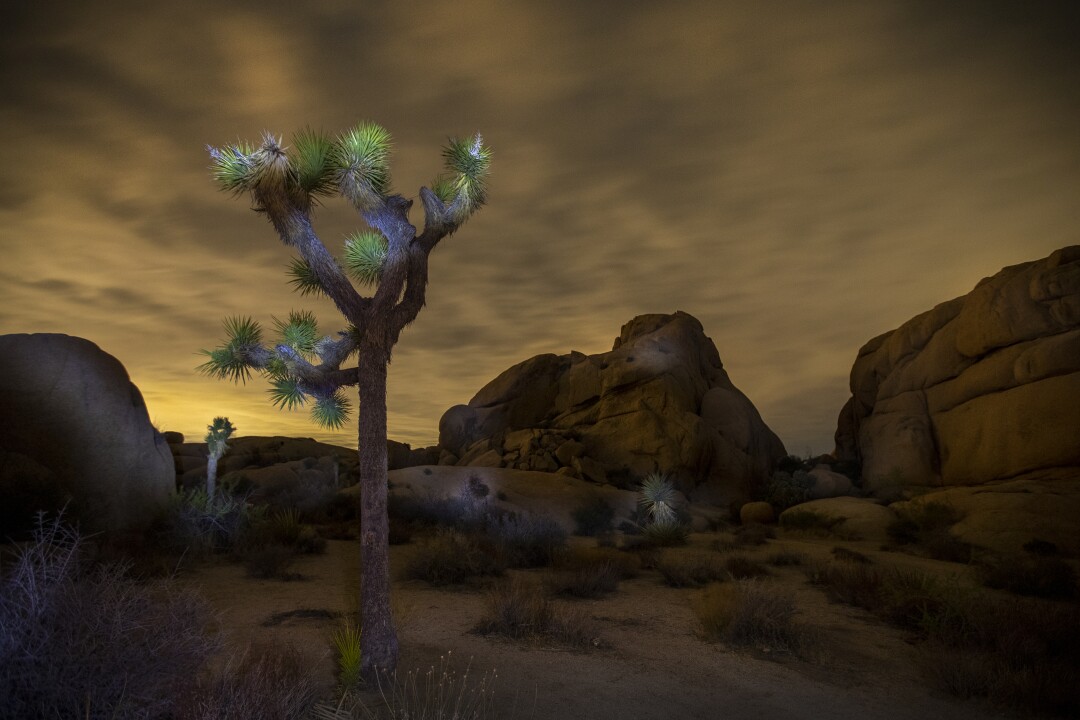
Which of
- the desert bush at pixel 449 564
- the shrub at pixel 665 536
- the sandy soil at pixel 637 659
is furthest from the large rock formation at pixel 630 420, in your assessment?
the sandy soil at pixel 637 659

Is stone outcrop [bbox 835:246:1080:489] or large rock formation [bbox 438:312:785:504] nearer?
stone outcrop [bbox 835:246:1080:489]

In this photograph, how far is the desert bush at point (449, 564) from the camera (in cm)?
1179

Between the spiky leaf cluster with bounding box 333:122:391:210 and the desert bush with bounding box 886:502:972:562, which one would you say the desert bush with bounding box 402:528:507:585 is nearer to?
the spiky leaf cluster with bounding box 333:122:391:210

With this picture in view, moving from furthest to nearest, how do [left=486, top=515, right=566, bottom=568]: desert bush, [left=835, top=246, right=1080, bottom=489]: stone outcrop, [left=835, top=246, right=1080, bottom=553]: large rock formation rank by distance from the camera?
1. [left=835, top=246, right=1080, bottom=489]: stone outcrop
2. [left=835, top=246, right=1080, bottom=553]: large rock formation
3. [left=486, top=515, right=566, bottom=568]: desert bush

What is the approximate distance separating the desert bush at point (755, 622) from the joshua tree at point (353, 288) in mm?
4476

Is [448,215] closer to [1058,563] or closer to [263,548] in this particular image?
[263,548]

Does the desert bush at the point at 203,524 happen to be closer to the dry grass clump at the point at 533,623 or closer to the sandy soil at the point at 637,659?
the sandy soil at the point at 637,659

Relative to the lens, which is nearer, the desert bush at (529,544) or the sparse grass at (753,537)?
the desert bush at (529,544)

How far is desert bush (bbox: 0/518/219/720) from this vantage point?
3.44 meters

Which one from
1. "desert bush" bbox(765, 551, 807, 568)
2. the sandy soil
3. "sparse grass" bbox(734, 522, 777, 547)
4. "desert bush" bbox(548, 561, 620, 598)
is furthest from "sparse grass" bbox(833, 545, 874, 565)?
"desert bush" bbox(548, 561, 620, 598)

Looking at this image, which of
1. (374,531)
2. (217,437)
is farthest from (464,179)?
(217,437)

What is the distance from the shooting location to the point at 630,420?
31.6m

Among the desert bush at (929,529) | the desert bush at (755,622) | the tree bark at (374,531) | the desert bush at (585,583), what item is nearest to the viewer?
the tree bark at (374,531)

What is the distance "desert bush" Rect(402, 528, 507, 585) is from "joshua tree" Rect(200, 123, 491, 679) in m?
4.46
